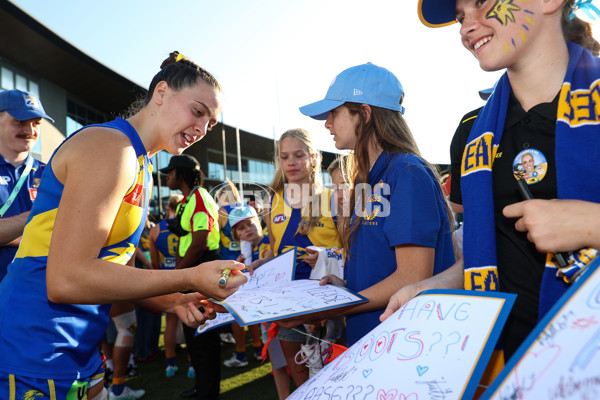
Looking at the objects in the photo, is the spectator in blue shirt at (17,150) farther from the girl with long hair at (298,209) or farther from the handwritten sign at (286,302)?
the handwritten sign at (286,302)

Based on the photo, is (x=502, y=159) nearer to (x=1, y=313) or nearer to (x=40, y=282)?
(x=40, y=282)

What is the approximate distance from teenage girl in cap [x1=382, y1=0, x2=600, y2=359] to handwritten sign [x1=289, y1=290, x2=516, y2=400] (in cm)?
22

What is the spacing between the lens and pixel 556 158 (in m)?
1.09

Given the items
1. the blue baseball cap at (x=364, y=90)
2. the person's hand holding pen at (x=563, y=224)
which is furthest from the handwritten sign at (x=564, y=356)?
the blue baseball cap at (x=364, y=90)

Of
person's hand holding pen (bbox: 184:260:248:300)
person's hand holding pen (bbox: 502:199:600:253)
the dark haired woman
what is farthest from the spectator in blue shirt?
person's hand holding pen (bbox: 502:199:600:253)

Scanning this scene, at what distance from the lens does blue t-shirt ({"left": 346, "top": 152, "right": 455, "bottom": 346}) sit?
1771 mm

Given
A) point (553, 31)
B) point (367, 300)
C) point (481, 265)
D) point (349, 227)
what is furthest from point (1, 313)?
point (553, 31)

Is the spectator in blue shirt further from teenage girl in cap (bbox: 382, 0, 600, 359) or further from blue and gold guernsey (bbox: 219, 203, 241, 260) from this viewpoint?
blue and gold guernsey (bbox: 219, 203, 241, 260)

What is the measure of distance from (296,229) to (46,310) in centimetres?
232

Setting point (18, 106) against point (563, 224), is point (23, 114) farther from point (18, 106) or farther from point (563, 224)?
point (563, 224)

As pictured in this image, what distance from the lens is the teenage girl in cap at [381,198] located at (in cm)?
177

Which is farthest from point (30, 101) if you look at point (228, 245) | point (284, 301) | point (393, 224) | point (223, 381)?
point (228, 245)

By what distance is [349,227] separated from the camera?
2199 mm

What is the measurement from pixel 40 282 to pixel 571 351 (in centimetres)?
167
